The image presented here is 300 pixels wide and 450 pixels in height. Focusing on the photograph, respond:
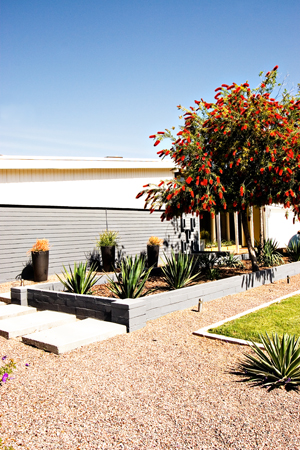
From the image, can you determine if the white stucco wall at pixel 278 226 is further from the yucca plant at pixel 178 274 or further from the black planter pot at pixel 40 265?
the black planter pot at pixel 40 265

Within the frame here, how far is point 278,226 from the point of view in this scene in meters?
19.8

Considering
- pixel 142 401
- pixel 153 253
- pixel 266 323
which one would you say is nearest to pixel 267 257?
pixel 153 253

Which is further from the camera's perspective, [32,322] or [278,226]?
[278,226]

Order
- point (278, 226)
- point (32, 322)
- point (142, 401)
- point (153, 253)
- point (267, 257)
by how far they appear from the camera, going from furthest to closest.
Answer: point (278, 226)
point (153, 253)
point (267, 257)
point (32, 322)
point (142, 401)

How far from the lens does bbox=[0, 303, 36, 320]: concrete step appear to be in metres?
6.75

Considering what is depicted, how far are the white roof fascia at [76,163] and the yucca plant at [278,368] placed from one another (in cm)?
964

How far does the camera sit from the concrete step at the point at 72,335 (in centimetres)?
507

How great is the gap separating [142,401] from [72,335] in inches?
82.4

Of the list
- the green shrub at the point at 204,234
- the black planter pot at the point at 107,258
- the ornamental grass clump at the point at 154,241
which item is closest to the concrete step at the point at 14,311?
the black planter pot at the point at 107,258

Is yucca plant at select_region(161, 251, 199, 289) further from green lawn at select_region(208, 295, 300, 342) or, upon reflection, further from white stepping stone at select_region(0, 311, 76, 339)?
white stepping stone at select_region(0, 311, 76, 339)

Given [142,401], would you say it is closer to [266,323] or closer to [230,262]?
[266,323]

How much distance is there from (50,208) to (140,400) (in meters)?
8.65

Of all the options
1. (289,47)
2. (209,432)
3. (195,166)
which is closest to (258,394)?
(209,432)

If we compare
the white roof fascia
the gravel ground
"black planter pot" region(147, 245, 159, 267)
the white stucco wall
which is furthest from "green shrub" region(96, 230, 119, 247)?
the white stucco wall
